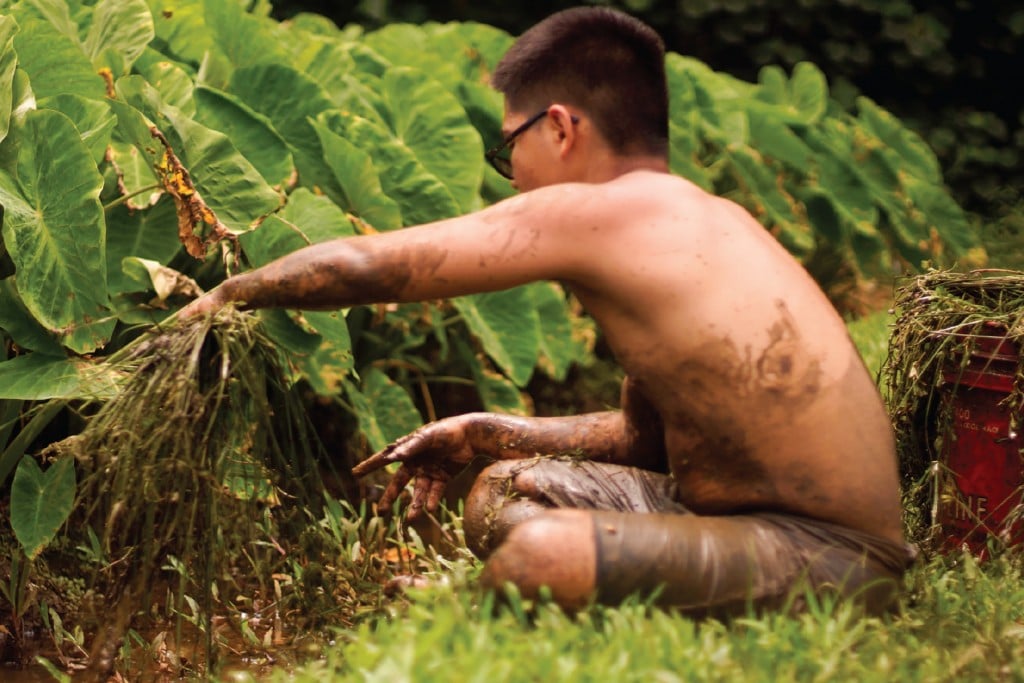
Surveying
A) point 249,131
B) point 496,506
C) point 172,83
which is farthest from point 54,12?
point 496,506

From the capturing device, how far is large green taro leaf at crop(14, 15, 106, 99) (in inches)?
122

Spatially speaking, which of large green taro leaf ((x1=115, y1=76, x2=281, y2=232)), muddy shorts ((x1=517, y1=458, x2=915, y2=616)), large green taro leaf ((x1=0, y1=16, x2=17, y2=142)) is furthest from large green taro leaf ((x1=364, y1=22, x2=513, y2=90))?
muddy shorts ((x1=517, y1=458, x2=915, y2=616))

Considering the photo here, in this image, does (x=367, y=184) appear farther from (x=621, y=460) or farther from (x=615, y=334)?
(x=615, y=334)

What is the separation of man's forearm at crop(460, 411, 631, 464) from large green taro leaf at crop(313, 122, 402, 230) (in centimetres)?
127

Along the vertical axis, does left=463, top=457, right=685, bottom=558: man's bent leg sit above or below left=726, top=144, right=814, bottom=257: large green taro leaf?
above

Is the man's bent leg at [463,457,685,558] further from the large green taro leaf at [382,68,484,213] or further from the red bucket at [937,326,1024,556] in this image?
the large green taro leaf at [382,68,484,213]

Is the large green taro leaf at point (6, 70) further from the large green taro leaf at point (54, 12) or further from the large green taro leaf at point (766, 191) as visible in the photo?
the large green taro leaf at point (766, 191)

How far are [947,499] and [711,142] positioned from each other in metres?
3.70

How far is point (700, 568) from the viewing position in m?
1.99

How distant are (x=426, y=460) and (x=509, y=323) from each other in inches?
58.5

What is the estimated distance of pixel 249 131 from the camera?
3.49 m

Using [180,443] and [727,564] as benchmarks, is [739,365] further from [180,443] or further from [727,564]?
[180,443]

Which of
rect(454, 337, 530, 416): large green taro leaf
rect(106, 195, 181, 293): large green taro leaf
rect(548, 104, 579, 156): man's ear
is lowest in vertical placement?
rect(454, 337, 530, 416): large green taro leaf

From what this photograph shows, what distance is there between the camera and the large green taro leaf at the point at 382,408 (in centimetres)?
375
